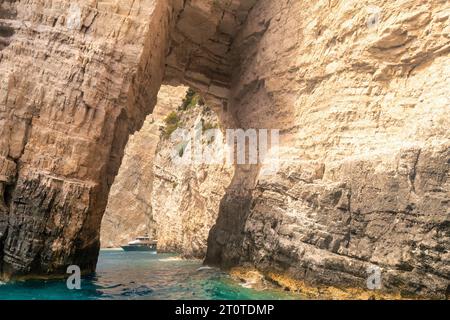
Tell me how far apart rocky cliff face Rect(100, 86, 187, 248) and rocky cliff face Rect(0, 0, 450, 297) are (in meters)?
33.2

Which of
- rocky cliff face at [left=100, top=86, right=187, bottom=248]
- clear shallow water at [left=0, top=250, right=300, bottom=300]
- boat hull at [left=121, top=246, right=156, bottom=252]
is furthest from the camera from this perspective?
rocky cliff face at [left=100, top=86, right=187, bottom=248]

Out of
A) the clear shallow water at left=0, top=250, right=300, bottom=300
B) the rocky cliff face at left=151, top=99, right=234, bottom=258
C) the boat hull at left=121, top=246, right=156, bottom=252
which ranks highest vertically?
the rocky cliff face at left=151, top=99, right=234, bottom=258

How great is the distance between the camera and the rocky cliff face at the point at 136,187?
48625 millimetres

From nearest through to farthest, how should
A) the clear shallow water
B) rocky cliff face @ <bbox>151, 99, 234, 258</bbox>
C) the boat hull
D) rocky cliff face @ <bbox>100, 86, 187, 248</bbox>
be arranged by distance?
the clear shallow water < rocky cliff face @ <bbox>151, 99, 234, 258</bbox> < the boat hull < rocky cliff face @ <bbox>100, 86, 187, 248</bbox>

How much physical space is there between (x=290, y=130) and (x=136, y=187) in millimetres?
37836

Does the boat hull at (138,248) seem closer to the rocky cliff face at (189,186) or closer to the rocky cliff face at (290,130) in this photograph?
the rocky cliff face at (189,186)

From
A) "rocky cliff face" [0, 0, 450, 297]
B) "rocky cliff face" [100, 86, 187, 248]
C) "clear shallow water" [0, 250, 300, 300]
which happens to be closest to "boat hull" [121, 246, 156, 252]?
"rocky cliff face" [100, 86, 187, 248]

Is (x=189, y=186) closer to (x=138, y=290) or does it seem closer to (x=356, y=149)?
(x=138, y=290)

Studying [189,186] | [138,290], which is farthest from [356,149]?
[189,186]

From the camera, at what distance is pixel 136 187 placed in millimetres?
49625

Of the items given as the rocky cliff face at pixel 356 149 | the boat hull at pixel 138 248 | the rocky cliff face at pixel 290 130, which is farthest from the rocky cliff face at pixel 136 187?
the rocky cliff face at pixel 356 149

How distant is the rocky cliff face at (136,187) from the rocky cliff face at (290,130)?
1308 inches

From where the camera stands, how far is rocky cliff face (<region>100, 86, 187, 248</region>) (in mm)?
48625

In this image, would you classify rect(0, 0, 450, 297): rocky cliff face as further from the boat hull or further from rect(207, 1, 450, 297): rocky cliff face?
the boat hull
